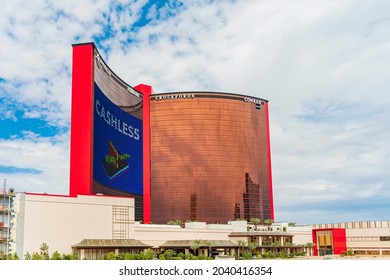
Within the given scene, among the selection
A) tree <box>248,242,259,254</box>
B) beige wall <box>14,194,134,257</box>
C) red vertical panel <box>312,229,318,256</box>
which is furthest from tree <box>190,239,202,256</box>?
red vertical panel <box>312,229,318,256</box>

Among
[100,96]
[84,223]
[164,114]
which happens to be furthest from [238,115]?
[84,223]

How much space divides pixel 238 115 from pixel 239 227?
73.1 meters

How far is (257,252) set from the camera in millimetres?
128500

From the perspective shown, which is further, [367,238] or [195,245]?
[367,238]

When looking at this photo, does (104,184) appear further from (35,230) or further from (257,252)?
(257,252)

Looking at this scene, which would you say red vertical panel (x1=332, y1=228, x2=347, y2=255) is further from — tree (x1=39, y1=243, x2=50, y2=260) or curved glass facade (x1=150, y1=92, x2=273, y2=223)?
tree (x1=39, y1=243, x2=50, y2=260)

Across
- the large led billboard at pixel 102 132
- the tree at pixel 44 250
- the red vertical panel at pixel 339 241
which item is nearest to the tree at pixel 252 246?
the red vertical panel at pixel 339 241

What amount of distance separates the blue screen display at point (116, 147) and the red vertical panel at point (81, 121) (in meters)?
6.61

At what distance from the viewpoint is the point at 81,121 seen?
104 metres

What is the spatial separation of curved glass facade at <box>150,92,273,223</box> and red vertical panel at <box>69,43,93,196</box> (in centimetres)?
8271

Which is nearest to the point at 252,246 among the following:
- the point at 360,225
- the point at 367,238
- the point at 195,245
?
the point at 195,245

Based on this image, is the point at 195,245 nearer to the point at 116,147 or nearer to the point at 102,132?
the point at 102,132

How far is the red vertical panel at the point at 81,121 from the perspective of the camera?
102 meters

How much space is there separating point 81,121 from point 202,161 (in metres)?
90.2
